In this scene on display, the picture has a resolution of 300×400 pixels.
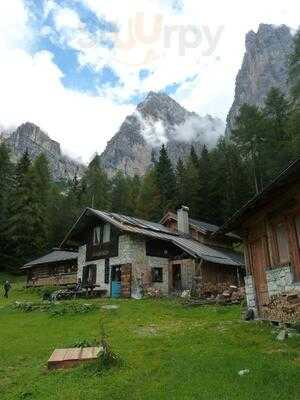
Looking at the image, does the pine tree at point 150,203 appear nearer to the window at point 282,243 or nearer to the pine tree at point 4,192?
the pine tree at point 4,192

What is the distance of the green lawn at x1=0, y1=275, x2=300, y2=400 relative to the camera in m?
7.46

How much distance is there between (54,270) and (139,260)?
54.8ft

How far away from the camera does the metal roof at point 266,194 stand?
1146 cm

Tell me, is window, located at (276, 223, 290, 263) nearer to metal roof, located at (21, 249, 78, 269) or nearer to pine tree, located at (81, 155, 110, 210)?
metal roof, located at (21, 249, 78, 269)

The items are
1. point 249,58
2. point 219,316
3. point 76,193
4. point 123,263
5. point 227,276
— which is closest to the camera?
point 219,316

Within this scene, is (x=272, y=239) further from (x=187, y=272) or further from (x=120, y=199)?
(x=120, y=199)

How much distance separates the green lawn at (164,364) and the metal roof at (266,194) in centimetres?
375

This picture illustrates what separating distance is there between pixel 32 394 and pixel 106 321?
10830 mm

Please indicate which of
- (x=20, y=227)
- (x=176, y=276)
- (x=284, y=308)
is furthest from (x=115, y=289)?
(x=20, y=227)

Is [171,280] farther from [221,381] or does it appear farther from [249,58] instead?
[249,58]

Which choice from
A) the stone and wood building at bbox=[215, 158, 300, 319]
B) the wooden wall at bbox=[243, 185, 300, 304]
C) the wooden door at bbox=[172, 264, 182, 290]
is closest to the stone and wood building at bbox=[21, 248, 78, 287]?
the wooden door at bbox=[172, 264, 182, 290]

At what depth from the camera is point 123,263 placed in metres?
30.6

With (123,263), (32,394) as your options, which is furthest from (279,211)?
(123,263)

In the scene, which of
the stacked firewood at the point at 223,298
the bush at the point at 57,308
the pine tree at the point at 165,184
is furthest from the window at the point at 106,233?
the pine tree at the point at 165,184
